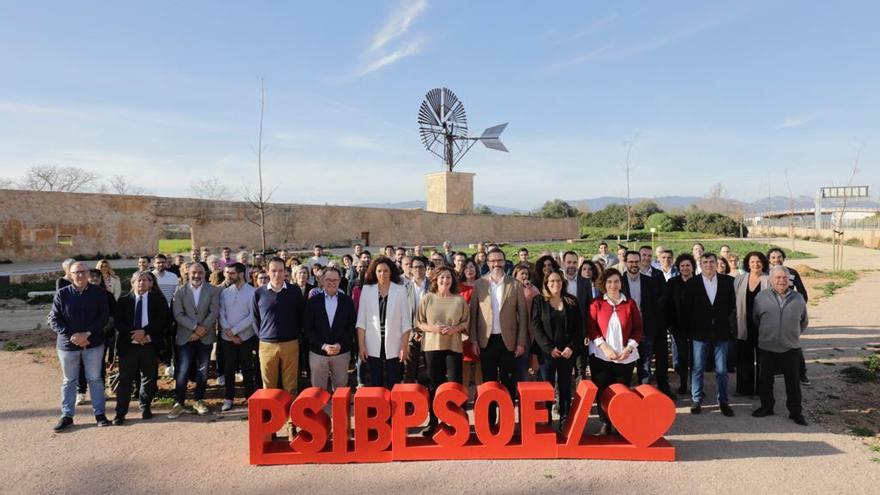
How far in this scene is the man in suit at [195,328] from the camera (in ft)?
18.2

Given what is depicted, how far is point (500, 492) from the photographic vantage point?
12.3ft

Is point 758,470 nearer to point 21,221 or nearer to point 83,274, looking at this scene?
point 83,274

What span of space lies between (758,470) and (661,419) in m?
0.84

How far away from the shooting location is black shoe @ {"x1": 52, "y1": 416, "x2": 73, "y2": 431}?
16.5 feet

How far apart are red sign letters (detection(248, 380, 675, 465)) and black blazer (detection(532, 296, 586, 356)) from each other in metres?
0.54

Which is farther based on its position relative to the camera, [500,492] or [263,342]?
[263,342]

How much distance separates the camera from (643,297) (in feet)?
19.1

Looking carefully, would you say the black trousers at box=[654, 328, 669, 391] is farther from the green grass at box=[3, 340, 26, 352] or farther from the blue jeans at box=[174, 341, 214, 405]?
the green grass at box=[3, 340, 26, 352]

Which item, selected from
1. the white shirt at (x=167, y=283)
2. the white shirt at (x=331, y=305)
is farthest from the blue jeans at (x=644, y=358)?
the white shirt at (x=167, y=283)

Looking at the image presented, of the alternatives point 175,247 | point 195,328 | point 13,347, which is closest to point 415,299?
point 195,328

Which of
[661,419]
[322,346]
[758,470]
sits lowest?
[758,470]

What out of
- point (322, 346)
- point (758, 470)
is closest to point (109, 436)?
point (322, 346)

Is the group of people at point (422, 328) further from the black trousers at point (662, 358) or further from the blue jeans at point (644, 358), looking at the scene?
the blue jeans at point (644, 358)

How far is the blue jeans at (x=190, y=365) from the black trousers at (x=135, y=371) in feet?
0.86
